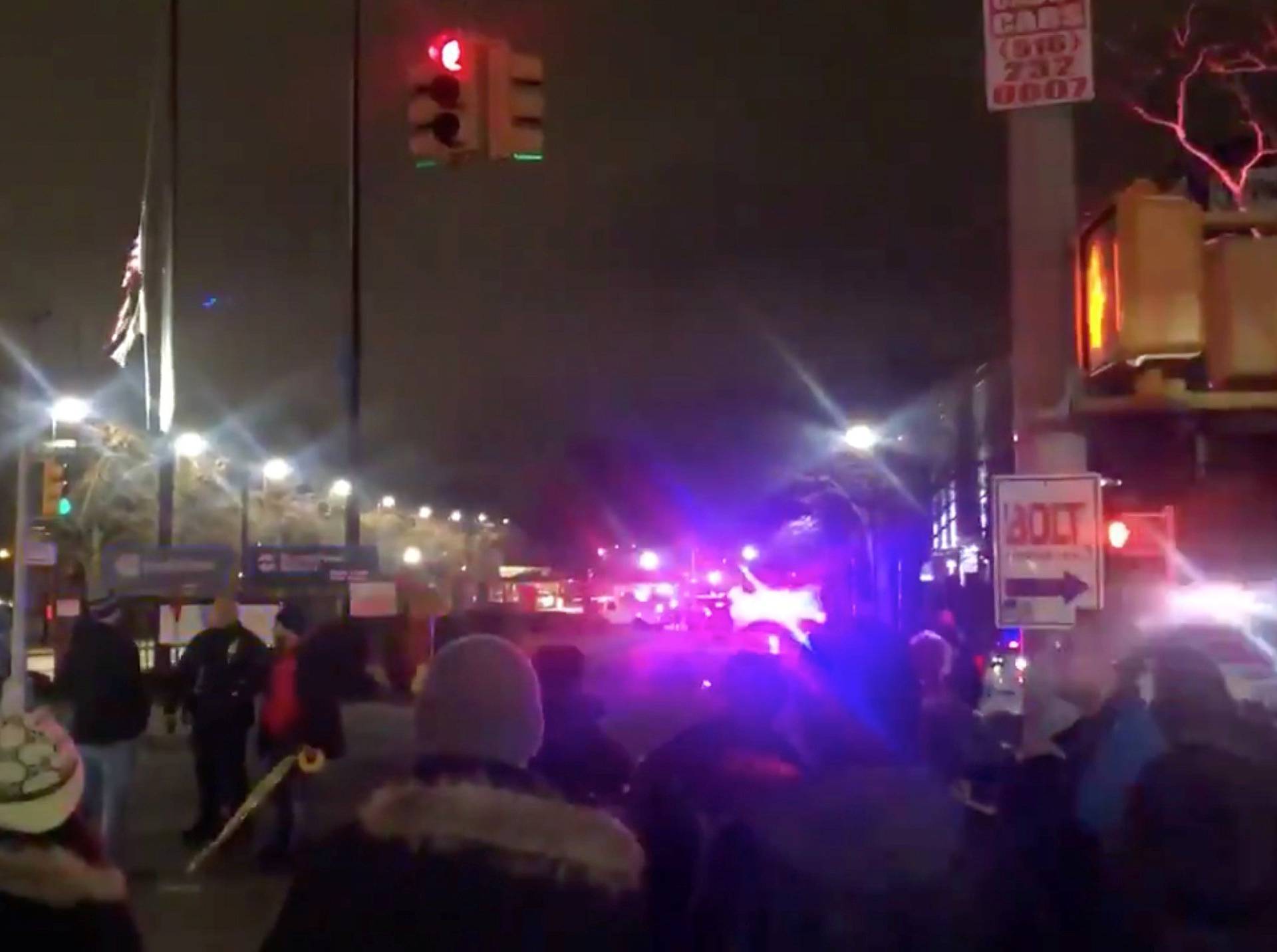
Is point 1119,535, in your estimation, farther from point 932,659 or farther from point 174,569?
point 174,569

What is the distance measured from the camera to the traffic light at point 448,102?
1016 cm

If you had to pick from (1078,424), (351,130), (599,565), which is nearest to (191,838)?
(1078,424)

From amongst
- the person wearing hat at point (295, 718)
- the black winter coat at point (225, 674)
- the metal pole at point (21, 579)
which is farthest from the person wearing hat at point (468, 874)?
the metal pole at point (21, 579)

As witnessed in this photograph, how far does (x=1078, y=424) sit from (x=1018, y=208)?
980mm

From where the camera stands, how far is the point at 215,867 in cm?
1169

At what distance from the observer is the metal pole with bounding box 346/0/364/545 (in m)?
21.8

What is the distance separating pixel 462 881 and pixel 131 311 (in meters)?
18.9

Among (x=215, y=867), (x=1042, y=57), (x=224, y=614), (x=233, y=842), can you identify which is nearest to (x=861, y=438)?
(x=224, y=614)

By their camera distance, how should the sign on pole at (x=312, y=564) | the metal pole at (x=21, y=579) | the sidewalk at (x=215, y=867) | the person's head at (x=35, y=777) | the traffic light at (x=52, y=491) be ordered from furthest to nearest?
1. the traffic light at (x=52, y=491)
2. the sign on pole at (x=312, y=564)
3. the metal pole at (x=21, y=579)
4. the sidewalk at (x=215, y=867)
5. the person's head at (x=35, y=777)

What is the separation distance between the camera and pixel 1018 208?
701 centimetres

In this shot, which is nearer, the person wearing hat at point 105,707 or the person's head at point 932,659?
the person's head at point 932,659

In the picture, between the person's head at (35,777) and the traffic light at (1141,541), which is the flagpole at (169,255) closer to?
the traffic light at (1141,541)

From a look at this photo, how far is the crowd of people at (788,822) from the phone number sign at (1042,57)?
91.3 inches

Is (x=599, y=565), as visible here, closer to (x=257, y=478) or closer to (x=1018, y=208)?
(x=257, y=478)
